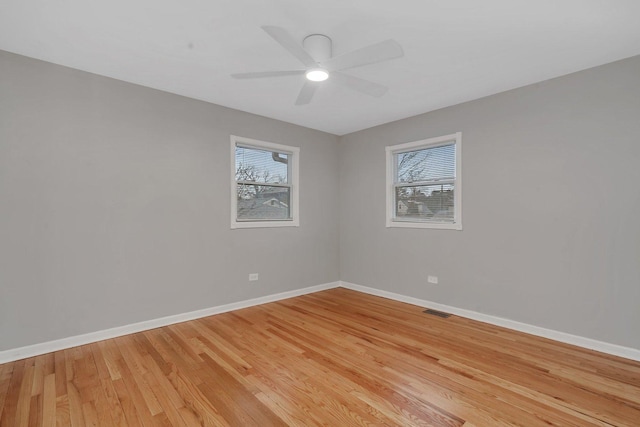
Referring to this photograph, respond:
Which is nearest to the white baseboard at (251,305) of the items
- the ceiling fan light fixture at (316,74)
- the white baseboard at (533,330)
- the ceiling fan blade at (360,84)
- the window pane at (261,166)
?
the white baseboard at (533,330)

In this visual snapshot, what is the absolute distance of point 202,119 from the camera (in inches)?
147

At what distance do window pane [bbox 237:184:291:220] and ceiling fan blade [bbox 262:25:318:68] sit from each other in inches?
90.7

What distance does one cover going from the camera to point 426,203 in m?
4.25

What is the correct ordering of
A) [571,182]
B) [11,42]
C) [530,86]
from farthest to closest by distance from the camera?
[530,86], [571,182], [11,42]

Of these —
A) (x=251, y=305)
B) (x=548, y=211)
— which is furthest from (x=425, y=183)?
(x=251, y=305)

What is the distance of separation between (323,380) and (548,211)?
2.78m

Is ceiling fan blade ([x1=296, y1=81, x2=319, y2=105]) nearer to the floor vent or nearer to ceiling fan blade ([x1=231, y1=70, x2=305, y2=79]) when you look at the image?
ceiling fan blade ([x1=231, y1=70, x2=305, y2=79])

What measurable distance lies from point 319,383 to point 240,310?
1.99m

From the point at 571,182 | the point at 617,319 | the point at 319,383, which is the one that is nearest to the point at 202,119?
the point at 319,383

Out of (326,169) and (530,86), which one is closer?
(530,86)

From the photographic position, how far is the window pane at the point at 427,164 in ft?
13.1

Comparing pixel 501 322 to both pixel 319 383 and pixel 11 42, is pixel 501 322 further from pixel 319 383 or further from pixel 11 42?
pixel 11 42

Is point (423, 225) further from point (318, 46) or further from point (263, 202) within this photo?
point (318, 46)

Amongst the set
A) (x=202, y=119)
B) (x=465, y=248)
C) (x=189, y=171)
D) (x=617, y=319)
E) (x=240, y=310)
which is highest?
(x=202, y=119)
